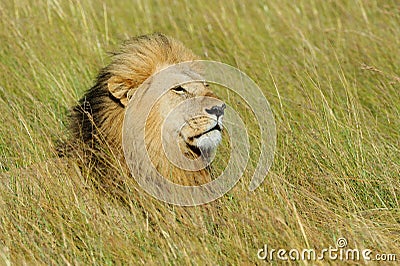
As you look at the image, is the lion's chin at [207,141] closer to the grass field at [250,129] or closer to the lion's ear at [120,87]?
the grass field at [250,129]

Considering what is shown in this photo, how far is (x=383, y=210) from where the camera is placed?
3.80 metres

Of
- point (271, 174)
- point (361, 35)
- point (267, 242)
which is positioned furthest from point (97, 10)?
point (267, 242)

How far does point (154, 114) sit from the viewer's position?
382cm

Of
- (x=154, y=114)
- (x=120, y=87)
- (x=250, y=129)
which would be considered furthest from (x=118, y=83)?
(x=250, y=129)

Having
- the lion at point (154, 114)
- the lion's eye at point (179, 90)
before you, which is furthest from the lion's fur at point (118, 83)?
the lion's eye at point (179, 90)

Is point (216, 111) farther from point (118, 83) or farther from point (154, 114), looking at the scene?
point (118, 83)

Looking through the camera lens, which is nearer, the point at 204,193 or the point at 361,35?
the point at 204,193

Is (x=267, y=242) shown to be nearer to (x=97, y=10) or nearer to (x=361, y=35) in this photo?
(x=361, y=35)

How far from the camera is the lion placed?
12.3ft

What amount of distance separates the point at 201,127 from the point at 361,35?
288cm

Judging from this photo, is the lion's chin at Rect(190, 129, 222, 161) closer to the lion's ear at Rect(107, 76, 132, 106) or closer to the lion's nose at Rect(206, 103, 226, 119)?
the lion's nose at Rect(206, 103, 226, 119)

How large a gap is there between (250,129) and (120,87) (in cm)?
96

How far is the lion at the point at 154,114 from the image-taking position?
3736 mm

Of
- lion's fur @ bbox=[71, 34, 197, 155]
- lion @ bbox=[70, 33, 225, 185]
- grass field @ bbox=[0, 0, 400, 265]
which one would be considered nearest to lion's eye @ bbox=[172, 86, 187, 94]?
lion @ bbox=[70, 33, 225, 185]
